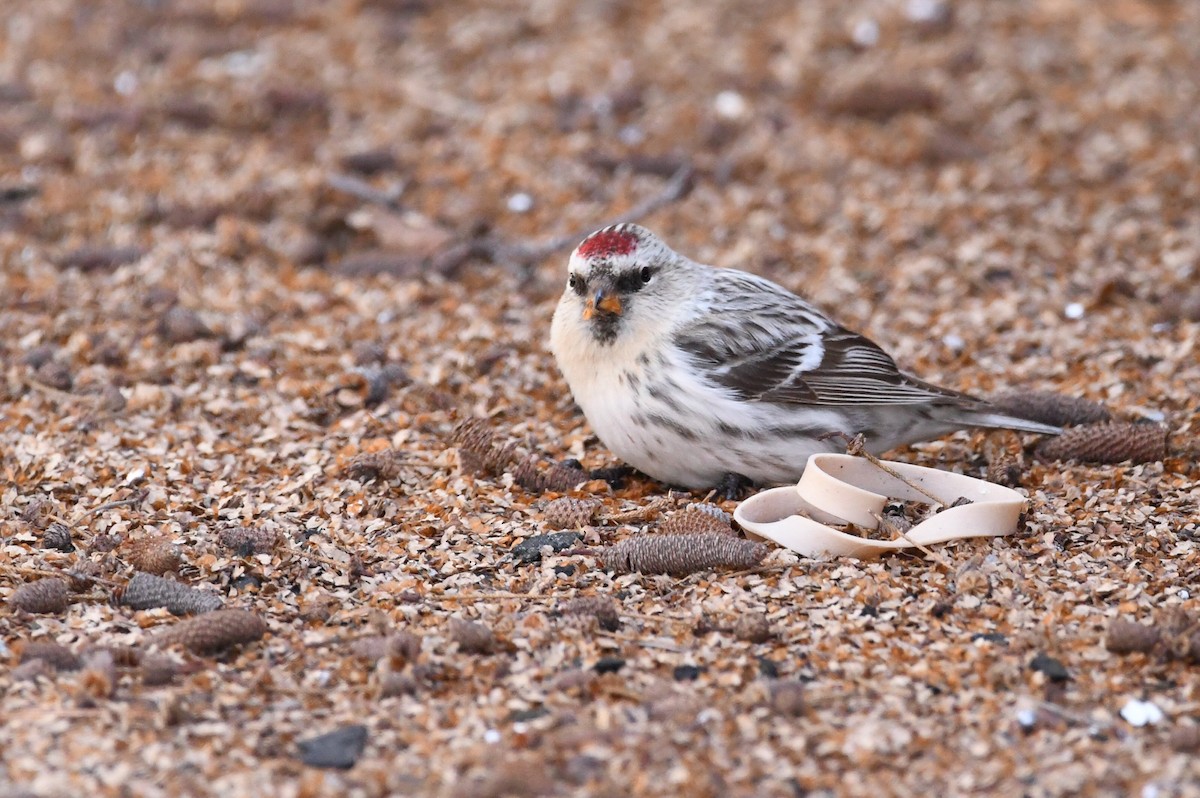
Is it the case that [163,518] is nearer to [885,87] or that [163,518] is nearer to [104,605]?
[104,605]

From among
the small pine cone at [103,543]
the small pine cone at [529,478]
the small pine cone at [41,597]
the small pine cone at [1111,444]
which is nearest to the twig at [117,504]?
the small pine cone at [103,543]

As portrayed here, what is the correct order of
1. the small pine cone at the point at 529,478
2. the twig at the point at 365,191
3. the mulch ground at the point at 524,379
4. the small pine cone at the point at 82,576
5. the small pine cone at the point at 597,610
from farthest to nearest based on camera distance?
1. the twig at the point at 365,191
2. the small pine cone at the point at 529,478
3. the small pine cone at the point at 82,576
4. the small pine cone at the point at 597,610
5. the mulch ground at the point at 524,379

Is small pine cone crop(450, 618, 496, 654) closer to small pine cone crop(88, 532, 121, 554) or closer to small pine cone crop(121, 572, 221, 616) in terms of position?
small pine cone crop(121, 572, 221, 616)

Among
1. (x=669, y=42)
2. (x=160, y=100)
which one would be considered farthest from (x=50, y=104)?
(x=669, y=42)

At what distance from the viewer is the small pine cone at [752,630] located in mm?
3170

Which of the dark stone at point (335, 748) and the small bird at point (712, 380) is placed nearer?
the dark stone at point (335, 748)

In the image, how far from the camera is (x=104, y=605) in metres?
3.33

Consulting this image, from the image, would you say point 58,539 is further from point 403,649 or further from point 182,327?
point 182,327

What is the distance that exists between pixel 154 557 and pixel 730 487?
145 centimetres

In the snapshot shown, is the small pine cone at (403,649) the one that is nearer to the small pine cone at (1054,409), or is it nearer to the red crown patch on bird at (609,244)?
the red crown patch on bird at (609,244)

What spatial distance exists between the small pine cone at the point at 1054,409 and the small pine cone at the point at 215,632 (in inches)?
84.3

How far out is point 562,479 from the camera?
4.06 metres

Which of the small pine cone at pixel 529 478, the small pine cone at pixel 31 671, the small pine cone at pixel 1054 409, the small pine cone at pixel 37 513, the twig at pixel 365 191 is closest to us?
the small pine cone at pixel 31 671

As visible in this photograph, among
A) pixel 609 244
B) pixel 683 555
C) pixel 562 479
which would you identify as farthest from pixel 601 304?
pixel 683 555
